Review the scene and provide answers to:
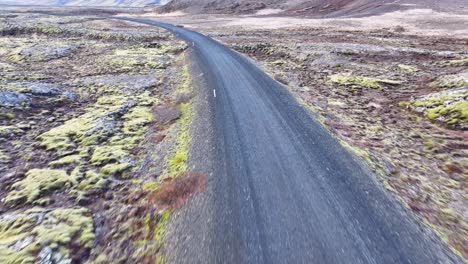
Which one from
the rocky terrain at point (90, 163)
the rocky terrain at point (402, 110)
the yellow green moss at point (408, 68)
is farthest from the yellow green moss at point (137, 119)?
the yellow green moss at point (408, 68)

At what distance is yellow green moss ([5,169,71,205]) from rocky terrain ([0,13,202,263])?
0.03 meters

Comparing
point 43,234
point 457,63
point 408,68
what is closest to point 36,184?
point 43,234

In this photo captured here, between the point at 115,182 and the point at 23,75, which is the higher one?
the point at 23,75

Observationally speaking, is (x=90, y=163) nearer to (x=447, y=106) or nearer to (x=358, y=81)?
(x=447, y=106)

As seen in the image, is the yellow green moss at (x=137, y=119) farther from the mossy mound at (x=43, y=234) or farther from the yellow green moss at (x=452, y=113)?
the yellow green moss at (x=452, y=113)

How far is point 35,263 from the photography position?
20.5ft

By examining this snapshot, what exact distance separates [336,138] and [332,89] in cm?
919

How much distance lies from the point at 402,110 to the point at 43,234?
18.1m

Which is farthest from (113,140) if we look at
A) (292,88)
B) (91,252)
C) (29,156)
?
(292,88)

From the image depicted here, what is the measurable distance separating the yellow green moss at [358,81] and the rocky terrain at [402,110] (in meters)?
0.07

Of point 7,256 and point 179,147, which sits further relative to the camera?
point 179,147

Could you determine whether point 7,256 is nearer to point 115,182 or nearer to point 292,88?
point 115,182

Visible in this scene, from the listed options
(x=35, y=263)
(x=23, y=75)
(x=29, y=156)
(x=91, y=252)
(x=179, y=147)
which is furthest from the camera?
(x=23, y=75)

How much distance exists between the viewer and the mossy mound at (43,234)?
21.4 ft
